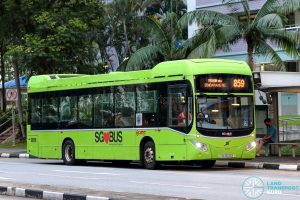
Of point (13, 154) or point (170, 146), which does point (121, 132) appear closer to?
point (170, 146)

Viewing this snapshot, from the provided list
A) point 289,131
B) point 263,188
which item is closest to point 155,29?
point 289,131

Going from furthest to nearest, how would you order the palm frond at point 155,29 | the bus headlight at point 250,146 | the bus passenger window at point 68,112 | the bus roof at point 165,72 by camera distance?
the palm frond at point 155,29 → the bus passenger window at point 68,112 → the bus headlight at point 250,146 → the bus roof at point 165,72

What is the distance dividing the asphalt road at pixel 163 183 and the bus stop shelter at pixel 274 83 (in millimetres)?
3767

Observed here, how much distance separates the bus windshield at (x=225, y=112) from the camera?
65.3ft

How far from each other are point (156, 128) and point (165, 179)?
3635 mm

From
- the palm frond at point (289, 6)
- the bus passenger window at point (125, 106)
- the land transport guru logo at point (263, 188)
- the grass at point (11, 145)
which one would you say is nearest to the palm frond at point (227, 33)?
the palm frond at point (289, 6)

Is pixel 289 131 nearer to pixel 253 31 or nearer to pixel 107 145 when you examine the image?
pixel 253 31

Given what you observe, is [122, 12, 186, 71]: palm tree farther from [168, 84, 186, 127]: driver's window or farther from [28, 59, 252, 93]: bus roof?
[168, 84, 186, 127]: driver's window

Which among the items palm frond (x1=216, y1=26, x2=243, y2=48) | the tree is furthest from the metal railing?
the tree

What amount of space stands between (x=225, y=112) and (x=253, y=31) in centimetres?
713

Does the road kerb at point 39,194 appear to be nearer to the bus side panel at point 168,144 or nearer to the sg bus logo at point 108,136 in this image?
the bus side panel at point 168,144

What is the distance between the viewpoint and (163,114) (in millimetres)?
20828

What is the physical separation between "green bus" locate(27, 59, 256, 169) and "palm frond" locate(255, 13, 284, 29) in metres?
5.09

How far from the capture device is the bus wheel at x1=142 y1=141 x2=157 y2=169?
21297 mm
